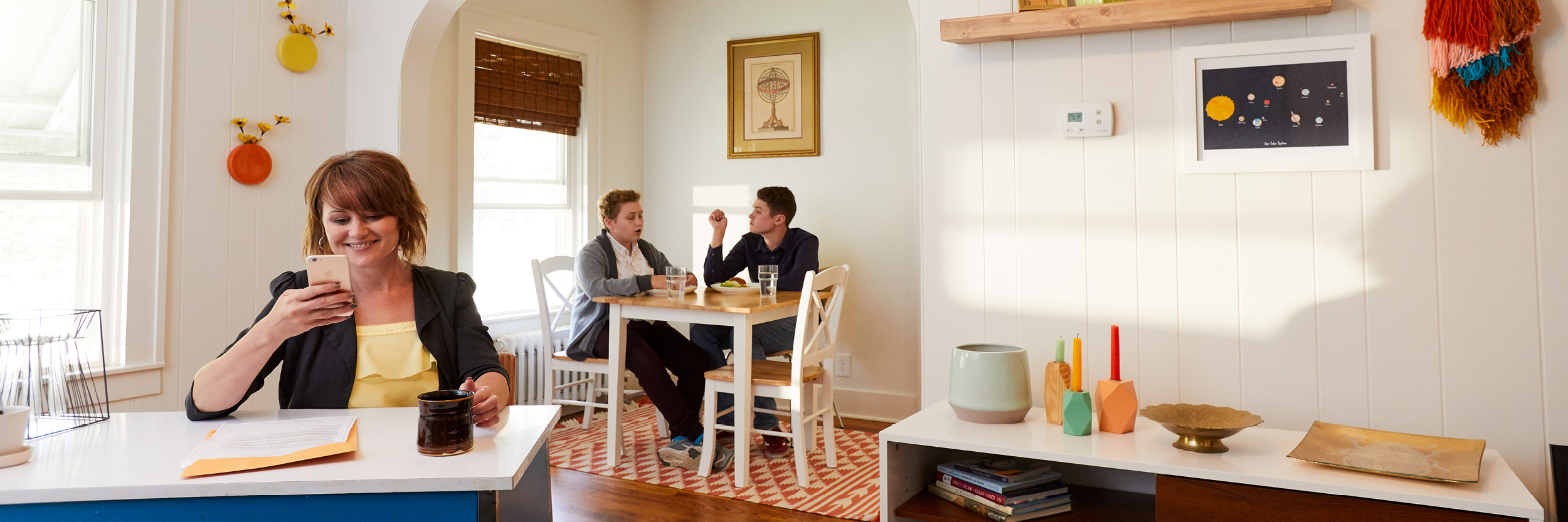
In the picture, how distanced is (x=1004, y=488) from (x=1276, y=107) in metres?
0.96

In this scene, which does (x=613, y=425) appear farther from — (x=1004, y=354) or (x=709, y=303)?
(x=1004, y=354)

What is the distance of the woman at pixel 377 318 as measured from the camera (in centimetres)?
149

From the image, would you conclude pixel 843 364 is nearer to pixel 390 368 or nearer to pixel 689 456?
pixel 689 456

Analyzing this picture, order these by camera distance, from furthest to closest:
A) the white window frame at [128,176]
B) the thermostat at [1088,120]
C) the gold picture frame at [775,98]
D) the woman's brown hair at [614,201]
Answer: the gold picture frame at [775,98] → the woman's brown hair at [614,201] → the white window frame at [128,176] → the thermostat at [1088,120]

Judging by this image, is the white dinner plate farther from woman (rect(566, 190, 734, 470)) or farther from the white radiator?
the white radiator

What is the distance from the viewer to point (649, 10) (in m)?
4.68

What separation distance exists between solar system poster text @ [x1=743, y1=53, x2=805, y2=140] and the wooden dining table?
1.24 meters

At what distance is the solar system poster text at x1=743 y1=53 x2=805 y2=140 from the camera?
4.24m

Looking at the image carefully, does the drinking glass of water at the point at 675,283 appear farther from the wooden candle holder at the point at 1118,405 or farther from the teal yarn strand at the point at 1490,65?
the teal yarn strand at the point at 1490,65

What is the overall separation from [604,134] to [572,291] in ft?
3.19

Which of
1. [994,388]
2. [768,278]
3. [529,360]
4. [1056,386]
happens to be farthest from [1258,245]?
[529,360]

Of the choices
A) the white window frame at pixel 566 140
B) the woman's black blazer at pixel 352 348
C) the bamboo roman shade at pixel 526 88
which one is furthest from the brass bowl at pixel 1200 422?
the bamboo roman shade at pixel 526 88

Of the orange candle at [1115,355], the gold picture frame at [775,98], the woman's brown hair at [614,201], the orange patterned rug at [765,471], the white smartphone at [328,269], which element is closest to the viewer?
the white smartphone at [328,269]

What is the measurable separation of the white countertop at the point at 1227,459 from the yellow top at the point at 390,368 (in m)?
0.87
